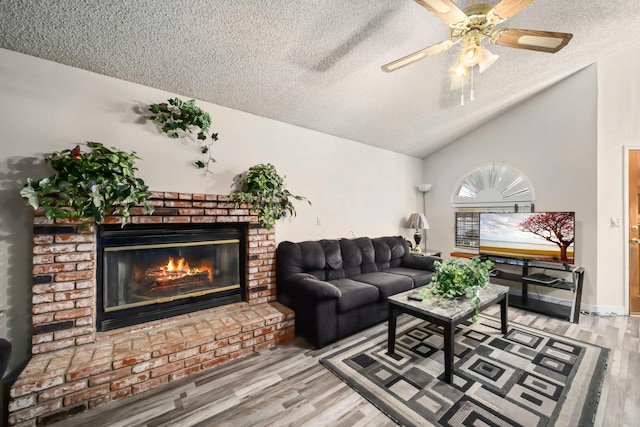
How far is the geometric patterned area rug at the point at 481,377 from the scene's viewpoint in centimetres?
163

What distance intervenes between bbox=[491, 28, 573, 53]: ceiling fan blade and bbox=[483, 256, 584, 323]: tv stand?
9.01ft

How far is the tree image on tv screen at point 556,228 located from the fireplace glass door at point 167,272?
397 centimetres

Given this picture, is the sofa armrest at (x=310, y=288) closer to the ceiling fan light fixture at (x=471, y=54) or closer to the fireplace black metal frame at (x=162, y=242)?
the fireplace black metal frame at (x=162, y=242)

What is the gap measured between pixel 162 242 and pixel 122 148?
90cm

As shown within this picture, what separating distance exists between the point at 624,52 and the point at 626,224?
7.01 feet

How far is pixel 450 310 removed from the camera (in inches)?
81.3

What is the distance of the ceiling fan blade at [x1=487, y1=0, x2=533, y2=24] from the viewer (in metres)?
1.50

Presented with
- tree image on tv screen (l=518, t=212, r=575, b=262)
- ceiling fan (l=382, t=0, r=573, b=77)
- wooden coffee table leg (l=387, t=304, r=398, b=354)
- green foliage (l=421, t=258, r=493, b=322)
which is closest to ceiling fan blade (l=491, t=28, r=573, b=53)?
ceiling fan (l=382, t=0, r=573, b=77)

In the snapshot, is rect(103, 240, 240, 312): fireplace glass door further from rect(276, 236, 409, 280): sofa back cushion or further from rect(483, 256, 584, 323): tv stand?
rect(483, 256, 584, 323): tv stand

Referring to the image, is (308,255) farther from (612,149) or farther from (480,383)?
(612,149)

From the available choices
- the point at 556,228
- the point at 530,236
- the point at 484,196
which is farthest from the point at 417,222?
the point at 556,228

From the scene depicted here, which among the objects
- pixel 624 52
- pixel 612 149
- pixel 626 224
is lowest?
pixel 626 224

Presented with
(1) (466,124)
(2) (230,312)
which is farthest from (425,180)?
(2) (230,312)

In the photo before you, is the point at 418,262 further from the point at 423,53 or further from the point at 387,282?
the point at 423,53
